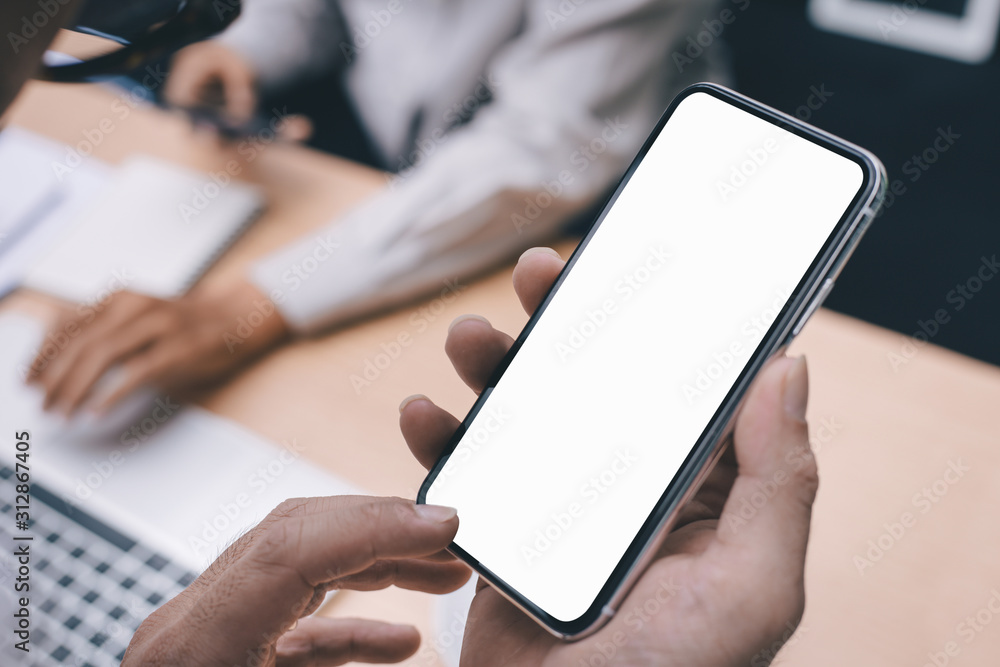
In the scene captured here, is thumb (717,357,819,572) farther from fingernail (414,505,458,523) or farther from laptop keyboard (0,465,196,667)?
laptop keyboard (0,465,196,667)

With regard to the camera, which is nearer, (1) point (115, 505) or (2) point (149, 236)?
(1) point (115, 505)

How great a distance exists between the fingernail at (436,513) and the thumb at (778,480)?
0.13 meters

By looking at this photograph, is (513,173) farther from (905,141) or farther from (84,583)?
(905,141)

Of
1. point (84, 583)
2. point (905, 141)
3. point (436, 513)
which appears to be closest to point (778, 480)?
point (436, 513)

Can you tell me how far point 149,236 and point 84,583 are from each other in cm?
33

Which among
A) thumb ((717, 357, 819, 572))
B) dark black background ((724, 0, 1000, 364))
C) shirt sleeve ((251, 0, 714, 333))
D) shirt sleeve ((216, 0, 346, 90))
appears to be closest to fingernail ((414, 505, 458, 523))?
thumb ((717, 357, 819, 572))

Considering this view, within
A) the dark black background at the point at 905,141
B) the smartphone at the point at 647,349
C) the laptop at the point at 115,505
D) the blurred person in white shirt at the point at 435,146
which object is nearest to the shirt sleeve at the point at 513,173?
the blurred person in white shirt at the point at 435,146

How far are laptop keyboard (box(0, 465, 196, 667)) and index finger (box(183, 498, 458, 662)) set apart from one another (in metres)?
0.14

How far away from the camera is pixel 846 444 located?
1.54 feet

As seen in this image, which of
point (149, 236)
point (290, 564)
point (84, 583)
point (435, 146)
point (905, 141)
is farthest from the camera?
point (905, 141)

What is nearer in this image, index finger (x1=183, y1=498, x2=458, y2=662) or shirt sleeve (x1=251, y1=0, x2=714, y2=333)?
index finger (x1=183, y1=498, x2=458, y2=662)

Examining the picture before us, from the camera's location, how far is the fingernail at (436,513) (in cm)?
32

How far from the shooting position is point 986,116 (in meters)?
1.16

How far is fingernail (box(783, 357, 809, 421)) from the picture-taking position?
0.31 meters
